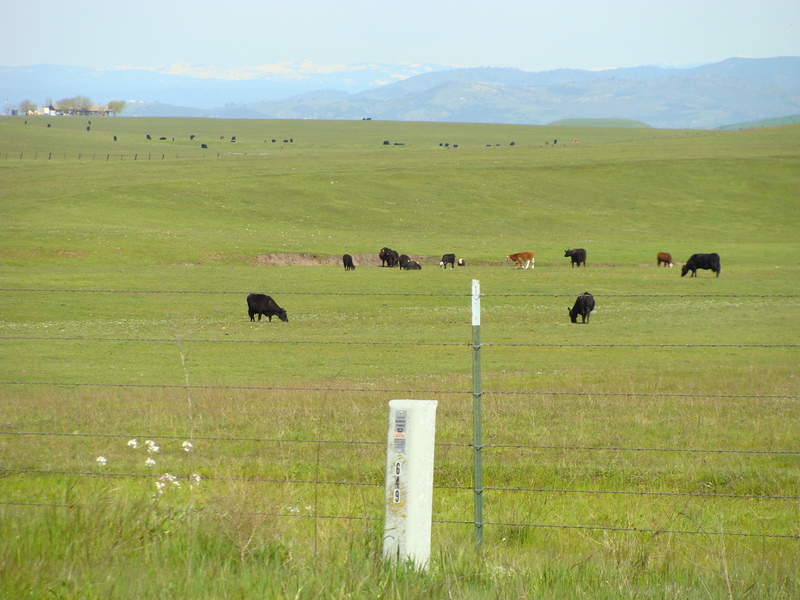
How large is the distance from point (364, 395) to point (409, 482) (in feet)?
31.4

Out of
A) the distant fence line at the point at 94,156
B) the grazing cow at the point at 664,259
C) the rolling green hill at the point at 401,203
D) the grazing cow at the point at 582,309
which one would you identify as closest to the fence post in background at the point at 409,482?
the grazing cow at the point at 582,309

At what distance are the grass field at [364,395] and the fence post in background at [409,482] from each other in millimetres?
150

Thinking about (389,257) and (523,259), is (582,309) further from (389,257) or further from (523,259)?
(389,257)

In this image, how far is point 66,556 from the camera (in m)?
5.02

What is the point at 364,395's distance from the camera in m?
14.6

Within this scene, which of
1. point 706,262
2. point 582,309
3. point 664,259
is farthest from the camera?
point 664,259

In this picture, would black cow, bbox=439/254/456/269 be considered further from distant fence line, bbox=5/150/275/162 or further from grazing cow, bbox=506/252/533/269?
distant fence line, bbox=5/150/275/162

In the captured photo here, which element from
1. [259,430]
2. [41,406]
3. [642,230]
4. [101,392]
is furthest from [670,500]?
[642,230]

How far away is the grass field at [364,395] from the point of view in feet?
17.1

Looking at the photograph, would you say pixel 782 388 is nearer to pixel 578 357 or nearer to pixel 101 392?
pixel 578 357

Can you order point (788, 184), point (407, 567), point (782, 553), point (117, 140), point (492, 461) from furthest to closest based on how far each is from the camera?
point (117, 140) < point (788, 184) < point (492, 461) < point (782, 553) < point (407, 567)

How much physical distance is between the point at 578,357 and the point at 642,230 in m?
45.9

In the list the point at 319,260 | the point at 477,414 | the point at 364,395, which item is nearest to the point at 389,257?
the point at 319,260

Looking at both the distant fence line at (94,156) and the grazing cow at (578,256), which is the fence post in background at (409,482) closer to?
the grazing cow at (578,256)
